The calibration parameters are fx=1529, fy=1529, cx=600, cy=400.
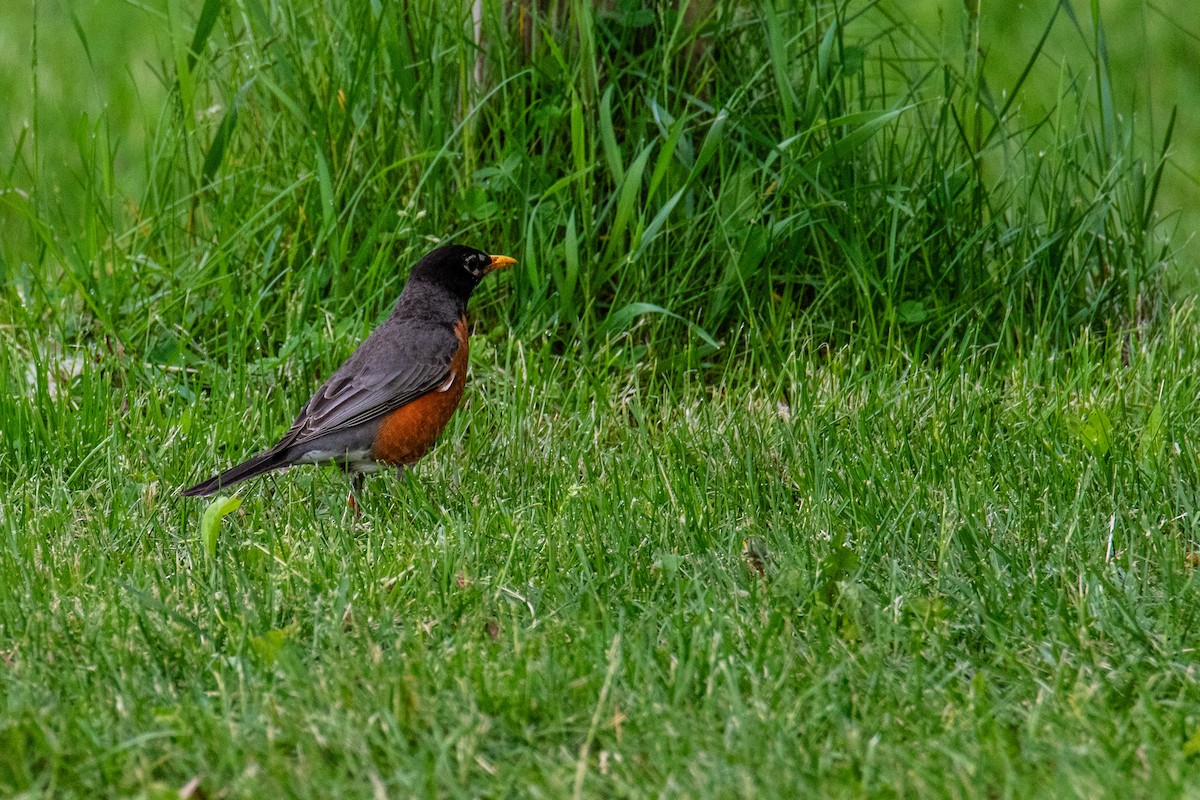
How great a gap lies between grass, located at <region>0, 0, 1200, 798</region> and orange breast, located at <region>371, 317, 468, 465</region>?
0.33ft

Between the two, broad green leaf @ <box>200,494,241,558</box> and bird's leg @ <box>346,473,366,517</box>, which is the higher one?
broad green leaf @ <box>200,494,241,558</box>

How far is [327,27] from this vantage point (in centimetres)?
526

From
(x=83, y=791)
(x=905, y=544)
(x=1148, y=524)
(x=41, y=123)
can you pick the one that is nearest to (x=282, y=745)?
(x=83, y=791)

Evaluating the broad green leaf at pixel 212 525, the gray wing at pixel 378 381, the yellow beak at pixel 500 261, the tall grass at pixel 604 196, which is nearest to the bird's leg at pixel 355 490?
the gray wing at pixel 378 381

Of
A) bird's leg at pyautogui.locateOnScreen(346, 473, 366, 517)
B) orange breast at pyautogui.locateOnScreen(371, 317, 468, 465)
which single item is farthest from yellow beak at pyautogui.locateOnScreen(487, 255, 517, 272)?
bird's leg at pyautogui.locateOnScreen(346, 473, 366, 517)

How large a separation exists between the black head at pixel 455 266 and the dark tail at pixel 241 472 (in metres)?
0.89

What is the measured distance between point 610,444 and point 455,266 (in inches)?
29.8

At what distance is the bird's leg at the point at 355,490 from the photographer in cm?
416

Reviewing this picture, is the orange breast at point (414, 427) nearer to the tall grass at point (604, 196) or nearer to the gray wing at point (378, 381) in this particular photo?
the gray wing at point (378, 381)

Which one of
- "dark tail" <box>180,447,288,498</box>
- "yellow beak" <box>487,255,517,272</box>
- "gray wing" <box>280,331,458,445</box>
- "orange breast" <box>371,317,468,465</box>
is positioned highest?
"yellow beak" <box>487,255,517,272</box>

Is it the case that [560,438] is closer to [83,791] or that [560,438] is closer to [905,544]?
[905,544]

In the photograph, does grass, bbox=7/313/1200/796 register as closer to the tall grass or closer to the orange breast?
the orange breast

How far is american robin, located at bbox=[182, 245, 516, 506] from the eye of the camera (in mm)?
4305

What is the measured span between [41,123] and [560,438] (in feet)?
13.8
